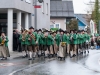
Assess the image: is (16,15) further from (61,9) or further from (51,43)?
(61,9)

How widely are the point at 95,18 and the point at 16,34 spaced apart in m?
35.7

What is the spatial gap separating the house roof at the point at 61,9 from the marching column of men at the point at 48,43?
1439 inches

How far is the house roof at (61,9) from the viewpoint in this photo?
221 feet

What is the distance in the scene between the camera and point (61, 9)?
6906cm

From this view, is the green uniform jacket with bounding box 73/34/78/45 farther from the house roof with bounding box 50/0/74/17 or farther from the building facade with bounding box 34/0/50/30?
the house roof with bounding box 50/0/74/17

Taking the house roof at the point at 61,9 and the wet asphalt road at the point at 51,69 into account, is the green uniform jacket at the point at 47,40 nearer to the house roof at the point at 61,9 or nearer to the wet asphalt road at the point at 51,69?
the wet asphalt road at the point at 51,69

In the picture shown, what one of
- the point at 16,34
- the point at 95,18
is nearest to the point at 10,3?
the point at 16,34

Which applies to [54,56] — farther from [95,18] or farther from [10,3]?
[95,18]

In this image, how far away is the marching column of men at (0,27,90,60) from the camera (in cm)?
2442

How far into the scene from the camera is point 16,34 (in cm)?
3338

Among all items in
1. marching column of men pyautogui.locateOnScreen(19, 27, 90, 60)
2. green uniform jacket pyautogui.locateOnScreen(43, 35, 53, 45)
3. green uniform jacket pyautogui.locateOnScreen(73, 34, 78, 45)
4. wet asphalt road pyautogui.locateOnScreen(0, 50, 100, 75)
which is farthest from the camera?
green uniform jacket pyautogui.locateOnScreen(73, 34, 78, 45)

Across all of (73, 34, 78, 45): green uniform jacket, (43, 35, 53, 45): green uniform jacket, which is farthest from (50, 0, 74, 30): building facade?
(43, 35, 53, 45): green uniform jacket

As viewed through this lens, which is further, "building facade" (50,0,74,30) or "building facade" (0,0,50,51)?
"building facade" (50,0,74,30)

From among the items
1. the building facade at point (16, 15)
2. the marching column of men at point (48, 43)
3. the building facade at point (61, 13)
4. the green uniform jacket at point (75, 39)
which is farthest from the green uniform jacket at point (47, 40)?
the building facade at point (61, 13)
